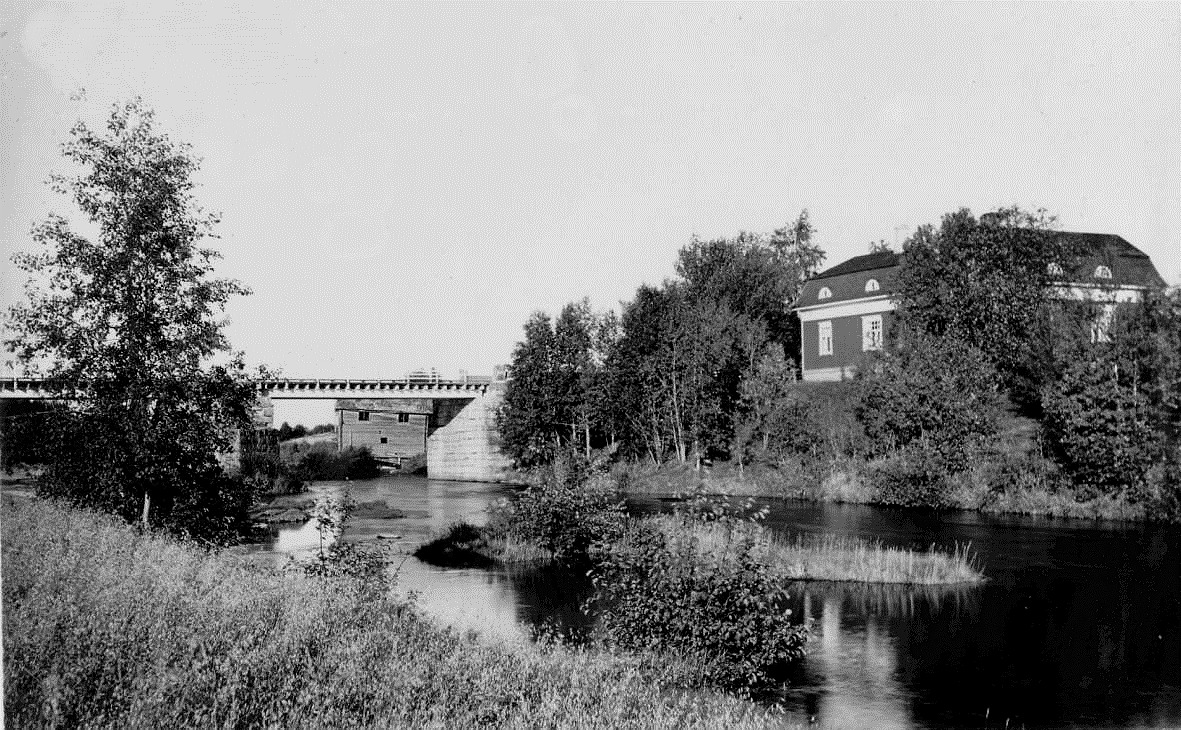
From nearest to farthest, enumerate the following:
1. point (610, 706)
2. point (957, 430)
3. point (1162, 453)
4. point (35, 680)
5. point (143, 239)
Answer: point (35, 680) → point (610, 706) → point (143, 239) → point (1162, 453) → point (957, 430)

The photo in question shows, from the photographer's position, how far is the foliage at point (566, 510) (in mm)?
26344

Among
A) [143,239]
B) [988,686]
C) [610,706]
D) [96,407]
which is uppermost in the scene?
[143,239]

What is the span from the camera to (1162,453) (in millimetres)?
33469

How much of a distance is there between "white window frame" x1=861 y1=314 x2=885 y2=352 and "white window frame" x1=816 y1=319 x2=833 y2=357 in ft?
9.84

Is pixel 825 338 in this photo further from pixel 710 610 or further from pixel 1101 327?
pixel 710 610

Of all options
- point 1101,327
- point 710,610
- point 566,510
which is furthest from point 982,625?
point 1101,327

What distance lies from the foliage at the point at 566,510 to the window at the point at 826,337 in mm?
37325

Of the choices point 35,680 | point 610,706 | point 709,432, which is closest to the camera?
point 35,680

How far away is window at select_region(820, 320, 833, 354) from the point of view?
61.7 meters

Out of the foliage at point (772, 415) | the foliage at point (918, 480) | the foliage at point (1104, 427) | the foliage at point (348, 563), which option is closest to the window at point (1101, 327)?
the foliage at point (1104, 427)

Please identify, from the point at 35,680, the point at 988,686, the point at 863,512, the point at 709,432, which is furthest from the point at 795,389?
the point at 35,680

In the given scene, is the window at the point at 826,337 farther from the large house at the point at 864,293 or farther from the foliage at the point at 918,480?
Result: the foliage at the point at 918,480

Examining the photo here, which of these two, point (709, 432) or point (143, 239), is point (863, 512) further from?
point (143, 239)

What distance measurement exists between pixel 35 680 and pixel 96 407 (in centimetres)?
880
